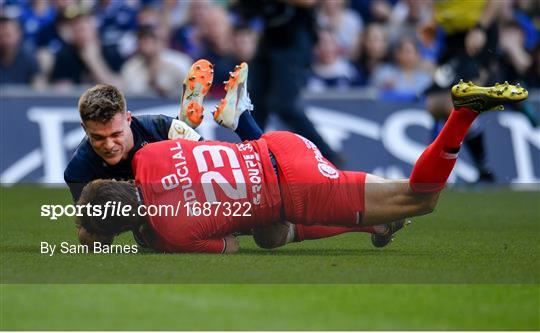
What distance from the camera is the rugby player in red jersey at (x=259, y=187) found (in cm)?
821

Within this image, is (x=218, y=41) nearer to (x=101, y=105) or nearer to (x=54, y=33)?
(x=54, y=33)

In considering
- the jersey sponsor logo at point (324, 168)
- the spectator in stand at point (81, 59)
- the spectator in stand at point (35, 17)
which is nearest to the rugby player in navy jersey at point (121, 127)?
the jersey sponsor logo at point (324, 168)

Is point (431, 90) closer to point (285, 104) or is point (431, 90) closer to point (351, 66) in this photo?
point (285, 104)

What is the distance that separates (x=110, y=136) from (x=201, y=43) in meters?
9.47

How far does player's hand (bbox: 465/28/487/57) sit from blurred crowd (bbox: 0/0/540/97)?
1797mm

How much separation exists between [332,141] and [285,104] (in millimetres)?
1678

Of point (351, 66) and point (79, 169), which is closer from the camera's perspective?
point (79, 169)

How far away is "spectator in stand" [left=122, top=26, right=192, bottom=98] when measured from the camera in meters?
16.8

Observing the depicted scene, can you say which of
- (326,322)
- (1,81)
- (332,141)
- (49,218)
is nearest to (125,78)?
(1,81)

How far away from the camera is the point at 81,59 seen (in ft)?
56.4

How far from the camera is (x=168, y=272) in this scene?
7.83 m

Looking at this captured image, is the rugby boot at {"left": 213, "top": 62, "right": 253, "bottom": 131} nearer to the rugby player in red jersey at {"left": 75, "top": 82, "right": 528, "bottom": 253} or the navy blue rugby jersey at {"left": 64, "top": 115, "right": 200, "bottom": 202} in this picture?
the navy blue rugby jersey at {"left": 64, "top": 115, "right": 200, "bottom": 202}

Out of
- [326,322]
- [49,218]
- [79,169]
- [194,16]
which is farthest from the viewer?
[194,16]

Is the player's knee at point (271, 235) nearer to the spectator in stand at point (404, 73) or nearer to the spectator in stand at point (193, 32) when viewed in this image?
the spectator in stand at point (404, 73)
